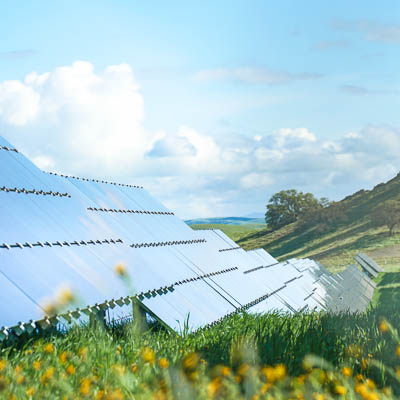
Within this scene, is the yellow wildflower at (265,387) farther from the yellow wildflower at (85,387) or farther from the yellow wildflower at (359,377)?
the yellow wildflower at (85,387)

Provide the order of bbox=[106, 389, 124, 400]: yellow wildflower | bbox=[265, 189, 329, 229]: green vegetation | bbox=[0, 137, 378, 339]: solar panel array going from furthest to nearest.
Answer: bbox=[265, 189, 329, 229]: green vegetation < bbox=[0, 137, 378, 339]: solar panel array < bbox=[106, 389, 124, 400]: yellow wildflower

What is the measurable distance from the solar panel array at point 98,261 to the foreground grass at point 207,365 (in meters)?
0.35

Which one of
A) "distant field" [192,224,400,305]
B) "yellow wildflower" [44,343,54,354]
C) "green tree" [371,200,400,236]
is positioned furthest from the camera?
"green tree" [371,200,400,236]

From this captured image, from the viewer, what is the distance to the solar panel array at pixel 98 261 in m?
6.00

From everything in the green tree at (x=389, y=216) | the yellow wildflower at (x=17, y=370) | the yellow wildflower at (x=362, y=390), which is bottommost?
the green tree at (x=389, y=216)

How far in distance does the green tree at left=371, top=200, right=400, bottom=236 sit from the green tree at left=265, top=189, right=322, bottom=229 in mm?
14622

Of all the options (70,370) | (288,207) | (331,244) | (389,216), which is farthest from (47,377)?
(288,207)

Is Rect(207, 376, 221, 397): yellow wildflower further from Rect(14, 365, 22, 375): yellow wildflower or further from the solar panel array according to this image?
the solar panel array

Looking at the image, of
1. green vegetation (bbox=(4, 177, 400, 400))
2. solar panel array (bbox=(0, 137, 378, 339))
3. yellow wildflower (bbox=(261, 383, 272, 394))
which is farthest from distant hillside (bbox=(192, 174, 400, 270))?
yellow wildflower (bbox=(261, 383, 272, 394))

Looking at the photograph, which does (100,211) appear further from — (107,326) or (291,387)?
(291,387)

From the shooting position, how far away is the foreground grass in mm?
4520

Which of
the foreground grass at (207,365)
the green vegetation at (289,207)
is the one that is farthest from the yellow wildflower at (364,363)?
the green vegetation at (289,207)

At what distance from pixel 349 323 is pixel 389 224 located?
248ft

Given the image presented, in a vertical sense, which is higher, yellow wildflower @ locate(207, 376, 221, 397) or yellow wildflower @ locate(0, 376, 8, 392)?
yellow wildflower @ locate(0, 376, 8, 392)
